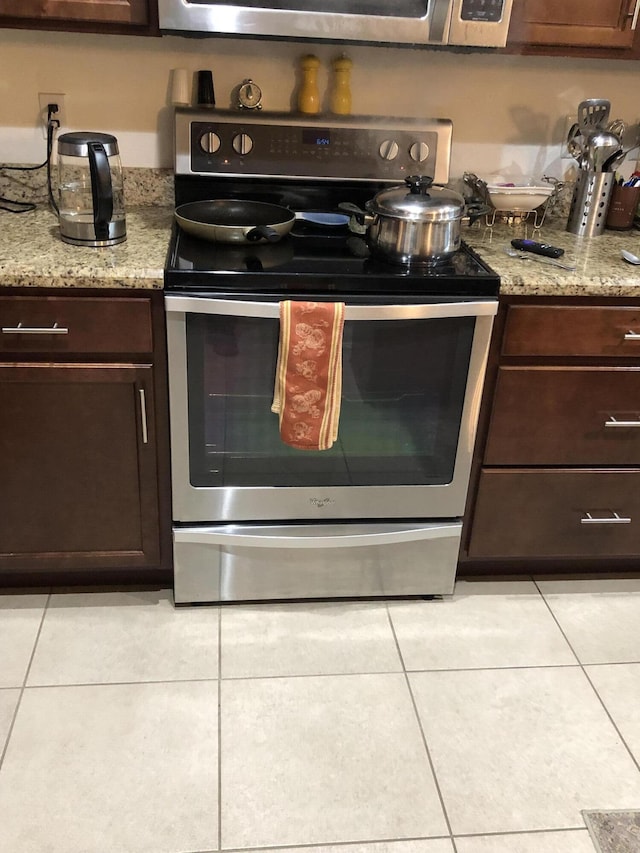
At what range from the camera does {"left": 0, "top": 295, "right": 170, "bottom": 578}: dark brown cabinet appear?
1623 millimetres

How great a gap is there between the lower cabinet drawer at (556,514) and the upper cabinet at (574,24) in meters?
1.04

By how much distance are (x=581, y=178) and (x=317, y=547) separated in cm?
122

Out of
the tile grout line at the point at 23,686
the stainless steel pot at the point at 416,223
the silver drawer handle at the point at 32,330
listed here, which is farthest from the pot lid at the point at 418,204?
the tile grout line at the point at 23,686

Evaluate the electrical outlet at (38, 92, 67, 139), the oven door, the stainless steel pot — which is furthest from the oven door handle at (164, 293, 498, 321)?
the electrical outlet at (38, 92, 67, 139)

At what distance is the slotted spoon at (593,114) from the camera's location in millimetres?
1978

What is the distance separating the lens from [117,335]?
5.38 feet

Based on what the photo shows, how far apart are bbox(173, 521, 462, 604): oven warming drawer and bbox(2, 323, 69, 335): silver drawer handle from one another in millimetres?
564

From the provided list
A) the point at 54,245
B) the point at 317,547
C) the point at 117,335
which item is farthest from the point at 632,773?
the point at 54,245

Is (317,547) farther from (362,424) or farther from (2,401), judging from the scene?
(2,401)

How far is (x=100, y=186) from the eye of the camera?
1.66 meters

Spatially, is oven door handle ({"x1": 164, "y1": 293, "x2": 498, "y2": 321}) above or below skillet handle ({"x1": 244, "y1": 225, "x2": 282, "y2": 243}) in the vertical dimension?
below

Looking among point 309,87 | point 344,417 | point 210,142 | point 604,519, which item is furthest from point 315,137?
point 604,519

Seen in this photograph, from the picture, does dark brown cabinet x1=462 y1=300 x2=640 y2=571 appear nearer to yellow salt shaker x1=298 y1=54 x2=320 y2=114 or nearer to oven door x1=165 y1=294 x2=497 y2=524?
oven door x1=165 y1=294 x2=497 y2=524

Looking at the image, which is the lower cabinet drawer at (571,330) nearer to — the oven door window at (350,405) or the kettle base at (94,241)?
the oven door window at (350,405)
